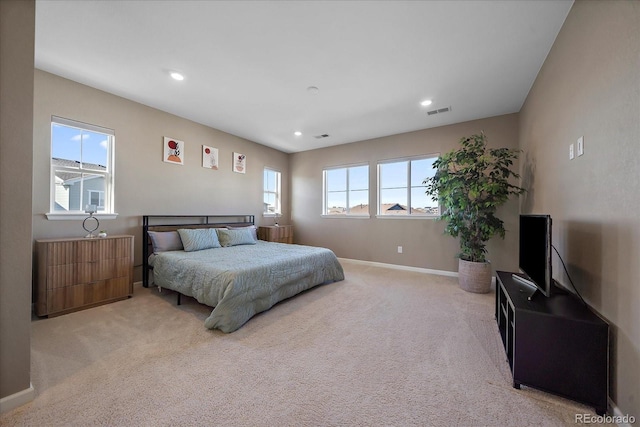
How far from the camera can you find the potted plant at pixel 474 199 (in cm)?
319

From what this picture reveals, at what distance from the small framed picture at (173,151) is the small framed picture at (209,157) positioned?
15.0 inches

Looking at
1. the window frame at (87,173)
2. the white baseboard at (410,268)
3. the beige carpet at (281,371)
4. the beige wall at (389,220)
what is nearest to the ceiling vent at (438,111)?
the beige wall at (389,220)

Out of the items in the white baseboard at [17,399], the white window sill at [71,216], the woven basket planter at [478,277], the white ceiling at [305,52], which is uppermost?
the white ceiling at [305,52]

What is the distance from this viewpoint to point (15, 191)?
1332 mm

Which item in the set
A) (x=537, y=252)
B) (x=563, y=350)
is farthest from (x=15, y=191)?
(x=537, y=252)

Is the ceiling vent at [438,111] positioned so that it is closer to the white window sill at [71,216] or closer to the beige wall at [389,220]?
the beige wall at [389,220]

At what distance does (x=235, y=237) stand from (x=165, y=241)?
1021 mm

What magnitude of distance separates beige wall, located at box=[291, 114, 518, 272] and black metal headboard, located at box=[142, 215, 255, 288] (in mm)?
1628

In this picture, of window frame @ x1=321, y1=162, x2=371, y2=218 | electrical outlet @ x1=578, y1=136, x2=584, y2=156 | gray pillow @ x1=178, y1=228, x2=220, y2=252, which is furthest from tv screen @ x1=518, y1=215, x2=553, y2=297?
gray pillow @ x1=178, y1=228, x2=220, y2=252

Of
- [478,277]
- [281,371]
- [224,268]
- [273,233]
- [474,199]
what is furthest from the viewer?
[273,233]

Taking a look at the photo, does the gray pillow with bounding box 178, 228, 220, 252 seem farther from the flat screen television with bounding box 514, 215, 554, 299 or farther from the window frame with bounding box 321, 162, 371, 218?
the flat screen television with bounding box 514, 215, 554, 299

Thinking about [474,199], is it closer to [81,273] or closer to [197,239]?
[197,239]

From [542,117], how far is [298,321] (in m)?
3.36

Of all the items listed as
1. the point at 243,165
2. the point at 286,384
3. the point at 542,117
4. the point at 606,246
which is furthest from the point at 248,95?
the point at 606,246
